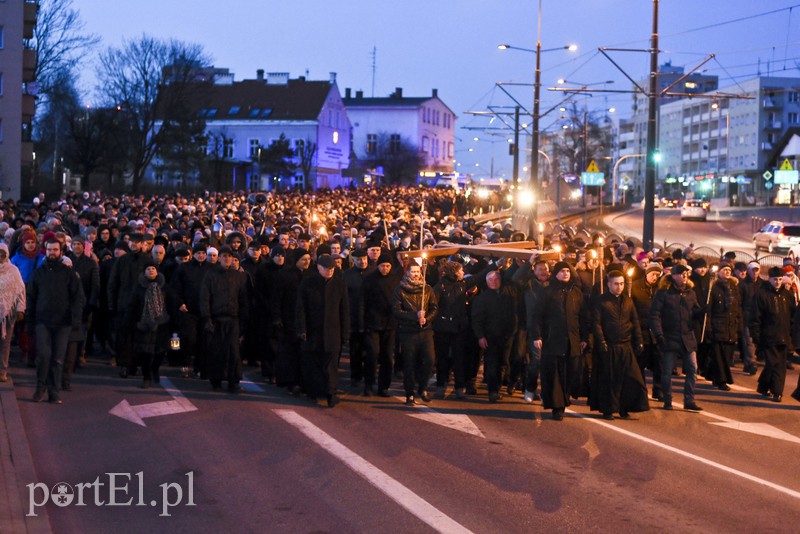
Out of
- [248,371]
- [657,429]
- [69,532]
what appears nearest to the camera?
[69,532]

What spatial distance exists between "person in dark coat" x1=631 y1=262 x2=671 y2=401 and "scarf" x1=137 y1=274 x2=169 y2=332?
19.7 ft

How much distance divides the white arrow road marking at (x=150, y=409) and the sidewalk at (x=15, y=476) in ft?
3.68

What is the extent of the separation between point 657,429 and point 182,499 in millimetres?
5755

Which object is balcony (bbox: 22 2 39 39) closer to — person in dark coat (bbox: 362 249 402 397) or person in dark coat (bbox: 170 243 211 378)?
person in dark coat (bbox: 170 243 211 378)

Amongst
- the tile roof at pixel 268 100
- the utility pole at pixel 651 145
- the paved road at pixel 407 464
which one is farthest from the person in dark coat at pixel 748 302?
the tile roof at pixel 268 100

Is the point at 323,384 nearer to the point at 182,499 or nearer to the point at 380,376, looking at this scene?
the point at 380,376

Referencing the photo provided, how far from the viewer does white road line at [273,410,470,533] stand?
27.0 ft

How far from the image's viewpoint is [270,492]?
29.6ft

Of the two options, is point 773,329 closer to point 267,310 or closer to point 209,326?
point 267,310

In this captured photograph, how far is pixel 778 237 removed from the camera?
47.1m

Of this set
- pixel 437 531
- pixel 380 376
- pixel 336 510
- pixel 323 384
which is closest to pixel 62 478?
pixel 336 510

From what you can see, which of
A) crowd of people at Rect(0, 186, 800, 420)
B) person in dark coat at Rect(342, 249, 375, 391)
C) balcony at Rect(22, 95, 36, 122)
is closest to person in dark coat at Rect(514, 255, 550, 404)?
crowd of people at Rect(0, 186, 800, 420)

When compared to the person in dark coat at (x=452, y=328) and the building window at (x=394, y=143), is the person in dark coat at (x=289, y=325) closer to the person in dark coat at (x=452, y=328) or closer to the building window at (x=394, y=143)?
the person in dark coat at (x=452, y=328)

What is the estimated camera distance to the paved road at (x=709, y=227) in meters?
53.6
